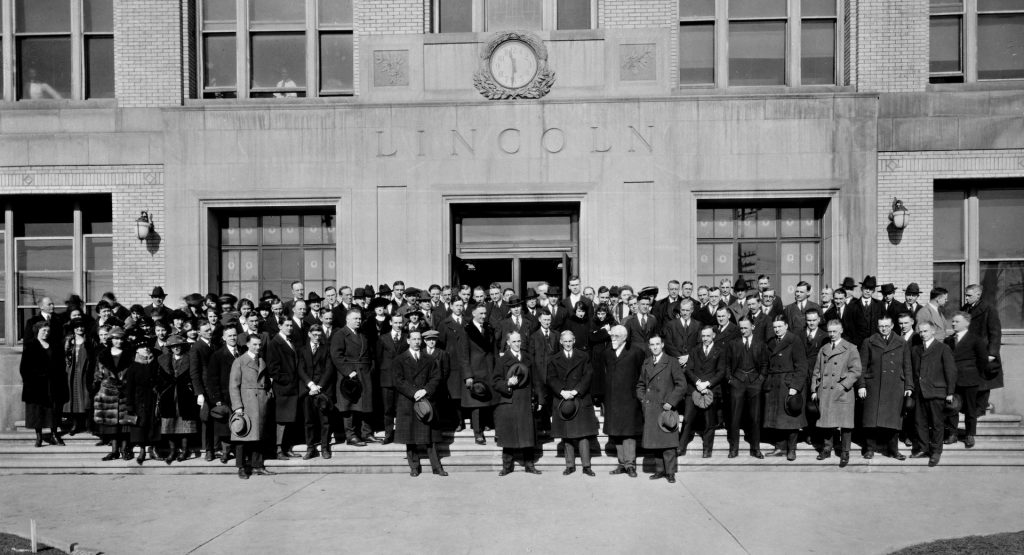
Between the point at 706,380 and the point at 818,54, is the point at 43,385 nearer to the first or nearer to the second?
the point at 706,380

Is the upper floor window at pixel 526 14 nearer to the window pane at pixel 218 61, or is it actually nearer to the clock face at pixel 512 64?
the clock face at pixel 512 64

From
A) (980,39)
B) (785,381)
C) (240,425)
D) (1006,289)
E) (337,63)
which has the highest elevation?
(980,39)

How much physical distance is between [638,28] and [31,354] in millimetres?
12151

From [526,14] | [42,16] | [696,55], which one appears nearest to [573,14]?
[526,14]

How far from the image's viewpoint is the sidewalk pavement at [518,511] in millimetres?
7359

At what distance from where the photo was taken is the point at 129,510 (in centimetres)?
867

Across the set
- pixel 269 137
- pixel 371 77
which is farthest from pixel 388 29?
pixel 269 137

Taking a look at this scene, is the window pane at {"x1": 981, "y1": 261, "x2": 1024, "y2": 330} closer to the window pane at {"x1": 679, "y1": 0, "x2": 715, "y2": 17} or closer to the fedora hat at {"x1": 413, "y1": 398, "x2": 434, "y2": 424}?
the window pane at {"x1": 679, "y1": 0, "x2": 715, "y2": 17}

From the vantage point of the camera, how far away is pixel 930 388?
10.4 m

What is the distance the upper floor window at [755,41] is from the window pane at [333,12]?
703 cm

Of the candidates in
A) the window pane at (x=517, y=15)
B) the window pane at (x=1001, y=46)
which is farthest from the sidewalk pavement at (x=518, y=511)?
the window pane at (x=517, y=15)

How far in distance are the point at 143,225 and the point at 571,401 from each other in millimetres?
9788

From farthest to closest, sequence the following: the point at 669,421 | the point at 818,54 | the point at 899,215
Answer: the point at 818,54
the point at 899,215
the point at 669,421

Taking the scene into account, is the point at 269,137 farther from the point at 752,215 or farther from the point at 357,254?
the point at 752,215
